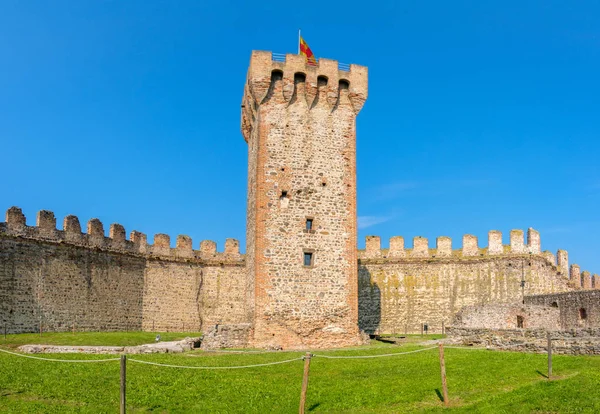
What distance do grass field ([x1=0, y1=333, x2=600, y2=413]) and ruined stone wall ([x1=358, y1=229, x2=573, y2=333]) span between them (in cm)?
1677

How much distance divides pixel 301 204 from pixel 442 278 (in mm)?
13327

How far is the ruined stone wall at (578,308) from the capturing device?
2773cm

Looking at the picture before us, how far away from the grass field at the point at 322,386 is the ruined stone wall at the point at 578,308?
11.5 meters

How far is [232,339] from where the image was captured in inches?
948

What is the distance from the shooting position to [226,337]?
78.6ft

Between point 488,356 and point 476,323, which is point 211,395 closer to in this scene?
point 488,356

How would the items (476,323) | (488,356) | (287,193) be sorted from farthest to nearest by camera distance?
(476,323), (287,193), (488,356)

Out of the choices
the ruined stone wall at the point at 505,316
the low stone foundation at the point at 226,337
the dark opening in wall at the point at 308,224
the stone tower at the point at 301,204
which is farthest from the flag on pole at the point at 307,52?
the ruined stone wall at the point at 505,316

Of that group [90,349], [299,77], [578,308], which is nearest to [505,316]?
[578,308]

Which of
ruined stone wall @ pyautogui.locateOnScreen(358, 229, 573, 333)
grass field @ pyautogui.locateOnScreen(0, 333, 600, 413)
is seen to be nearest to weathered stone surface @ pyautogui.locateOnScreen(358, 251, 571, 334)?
Answer: ruined stone wall @ pyautogui.locateOnScreen(358, 229, 573, 333)

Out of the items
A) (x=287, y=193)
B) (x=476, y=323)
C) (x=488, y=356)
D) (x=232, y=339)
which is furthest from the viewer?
(x=476, y=323)

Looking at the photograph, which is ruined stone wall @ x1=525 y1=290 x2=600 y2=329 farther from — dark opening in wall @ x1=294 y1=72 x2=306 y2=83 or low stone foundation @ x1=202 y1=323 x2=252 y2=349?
dark opening in wall @ x1=294 y1=72 x2=306 y2=83

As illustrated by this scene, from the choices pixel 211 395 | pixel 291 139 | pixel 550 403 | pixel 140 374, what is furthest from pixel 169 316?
pixel 550 403

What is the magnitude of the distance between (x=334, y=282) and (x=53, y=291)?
12933 mm
